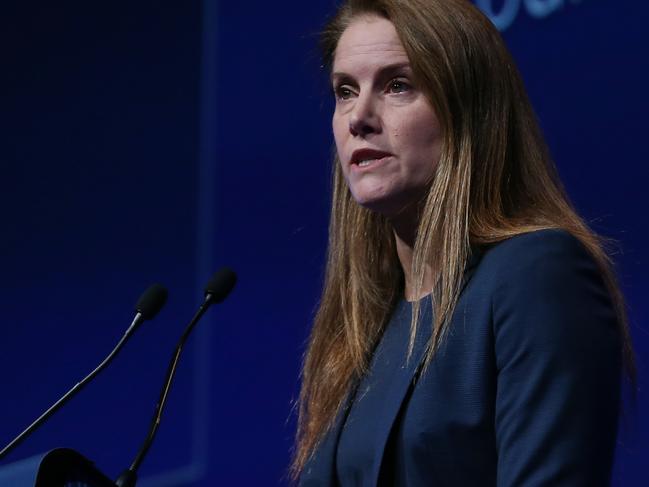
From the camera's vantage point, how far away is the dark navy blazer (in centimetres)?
136

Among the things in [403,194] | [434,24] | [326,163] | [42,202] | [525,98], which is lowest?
[42,202]

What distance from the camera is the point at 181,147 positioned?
135 inches

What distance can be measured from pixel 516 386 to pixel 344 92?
58 cm

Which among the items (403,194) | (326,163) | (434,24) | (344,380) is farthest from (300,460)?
(326,163)

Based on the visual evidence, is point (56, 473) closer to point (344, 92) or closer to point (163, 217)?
point (344, 92)

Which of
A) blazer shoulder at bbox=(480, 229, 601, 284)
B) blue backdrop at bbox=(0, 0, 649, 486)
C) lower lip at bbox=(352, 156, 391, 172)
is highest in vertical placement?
lower lip at bbox=(352, 156, 391, 172)

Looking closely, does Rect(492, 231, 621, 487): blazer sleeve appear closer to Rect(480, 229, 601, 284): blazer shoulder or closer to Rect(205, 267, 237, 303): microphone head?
Rect(480, 229, 601, 284): blazer shoulder

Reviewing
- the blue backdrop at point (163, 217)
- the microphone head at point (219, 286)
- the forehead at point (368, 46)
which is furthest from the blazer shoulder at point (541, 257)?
the blue backdrop at point (163, 217)

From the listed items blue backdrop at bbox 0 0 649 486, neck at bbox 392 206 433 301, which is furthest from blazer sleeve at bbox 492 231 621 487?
blue backdrop at bbox 0 0 649 486

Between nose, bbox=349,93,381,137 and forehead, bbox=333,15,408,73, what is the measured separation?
57mm

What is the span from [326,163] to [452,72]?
1.39m

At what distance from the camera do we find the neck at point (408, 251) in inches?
66.7

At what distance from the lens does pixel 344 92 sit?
1743 millimetres

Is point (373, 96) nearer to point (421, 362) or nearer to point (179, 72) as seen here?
point (421, 362)
